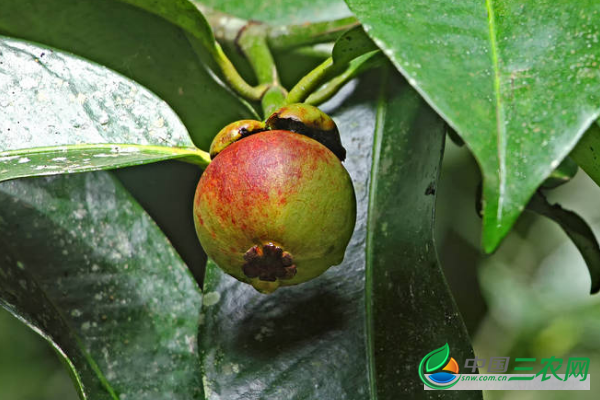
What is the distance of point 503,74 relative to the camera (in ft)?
1.70

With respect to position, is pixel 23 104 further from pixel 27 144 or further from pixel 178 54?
pixel 178 54

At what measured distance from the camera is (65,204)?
90 centimetres

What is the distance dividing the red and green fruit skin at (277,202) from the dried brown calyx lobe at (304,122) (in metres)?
0.03

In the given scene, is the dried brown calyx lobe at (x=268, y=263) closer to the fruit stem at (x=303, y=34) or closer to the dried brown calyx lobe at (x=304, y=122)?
the dried brown calyx lobe at (x=304, y=122)

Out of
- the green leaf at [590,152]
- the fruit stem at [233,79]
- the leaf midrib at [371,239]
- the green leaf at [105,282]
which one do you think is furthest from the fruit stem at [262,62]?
the green leaf at [590,152]

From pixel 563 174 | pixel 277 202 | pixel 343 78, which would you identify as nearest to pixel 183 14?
pixel 343 78

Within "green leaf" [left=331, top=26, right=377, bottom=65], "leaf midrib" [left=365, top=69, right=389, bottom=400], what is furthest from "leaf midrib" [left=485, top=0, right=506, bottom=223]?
"leaf midrib" [left=365, top=69, right=389, bottom=400]

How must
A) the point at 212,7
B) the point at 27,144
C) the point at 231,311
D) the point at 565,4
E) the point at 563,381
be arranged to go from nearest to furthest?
the point at 565,4
the point at 27,144
the point at 231,311
the point at 563,381
the point at 212,7

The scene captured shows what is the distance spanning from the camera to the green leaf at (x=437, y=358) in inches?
32.2

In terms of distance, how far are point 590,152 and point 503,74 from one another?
9.3 inches

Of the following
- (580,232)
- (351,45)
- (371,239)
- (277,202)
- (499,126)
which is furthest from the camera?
(580,232)

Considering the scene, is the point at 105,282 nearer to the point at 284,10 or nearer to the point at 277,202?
the point at 277,202

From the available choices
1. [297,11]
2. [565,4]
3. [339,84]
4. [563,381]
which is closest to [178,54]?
[339,84]

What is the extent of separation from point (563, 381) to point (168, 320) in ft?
1.96
